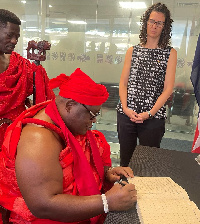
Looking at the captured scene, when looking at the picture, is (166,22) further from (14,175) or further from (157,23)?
(14,175)

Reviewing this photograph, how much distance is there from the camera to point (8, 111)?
1805 mm

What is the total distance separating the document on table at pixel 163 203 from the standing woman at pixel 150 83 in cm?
94

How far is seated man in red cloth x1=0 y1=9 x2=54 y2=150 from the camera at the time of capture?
1710 mm

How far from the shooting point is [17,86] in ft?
5.98

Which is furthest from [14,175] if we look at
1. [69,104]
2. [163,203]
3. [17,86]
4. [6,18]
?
[6,18]

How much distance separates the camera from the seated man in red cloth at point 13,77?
1.71 meters

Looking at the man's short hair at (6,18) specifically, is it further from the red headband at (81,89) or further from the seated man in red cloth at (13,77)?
the red headband at (81,89)

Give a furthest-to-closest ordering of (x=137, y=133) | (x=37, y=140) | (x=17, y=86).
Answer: (x=137, y=133) → (x=17, y=86) → (x=37, y=140)

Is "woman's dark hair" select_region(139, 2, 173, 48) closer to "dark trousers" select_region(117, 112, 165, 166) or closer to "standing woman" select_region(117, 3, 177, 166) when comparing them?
Answer: "standing woman" select_region(117, 3, 177, 166)

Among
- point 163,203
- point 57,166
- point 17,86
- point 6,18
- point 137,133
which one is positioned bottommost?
point 137,133

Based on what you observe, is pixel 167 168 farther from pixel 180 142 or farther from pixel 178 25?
pixel 178 25

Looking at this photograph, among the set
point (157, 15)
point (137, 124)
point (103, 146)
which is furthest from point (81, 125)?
point (157, 15)

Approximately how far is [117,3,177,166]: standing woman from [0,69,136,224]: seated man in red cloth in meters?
1.03

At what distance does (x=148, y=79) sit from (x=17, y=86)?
3.20 feet
